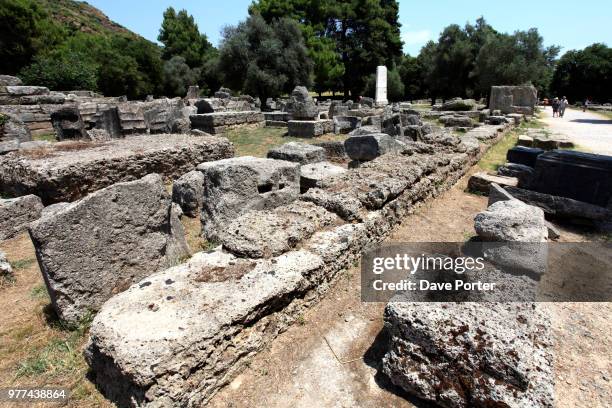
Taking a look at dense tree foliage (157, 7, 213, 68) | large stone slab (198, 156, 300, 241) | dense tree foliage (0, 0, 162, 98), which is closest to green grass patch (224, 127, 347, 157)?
large stone slab (198, 156, 300, 241)

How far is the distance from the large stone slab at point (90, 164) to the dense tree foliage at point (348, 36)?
30328 mm

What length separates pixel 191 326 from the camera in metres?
2.07

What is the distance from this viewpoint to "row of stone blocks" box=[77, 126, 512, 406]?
1.94 meters

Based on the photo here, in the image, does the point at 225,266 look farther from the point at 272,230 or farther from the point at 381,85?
the point at 381,85

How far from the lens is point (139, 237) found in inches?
129

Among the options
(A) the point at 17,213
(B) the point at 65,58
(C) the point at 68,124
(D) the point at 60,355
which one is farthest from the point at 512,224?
(B) the point at 65,58

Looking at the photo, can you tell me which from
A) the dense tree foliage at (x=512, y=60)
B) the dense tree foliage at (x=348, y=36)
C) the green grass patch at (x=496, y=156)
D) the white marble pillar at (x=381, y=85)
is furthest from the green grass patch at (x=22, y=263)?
the dense tree foliage at (x=348, y=36)

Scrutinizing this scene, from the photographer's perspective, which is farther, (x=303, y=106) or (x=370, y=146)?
(x=303, y=106)

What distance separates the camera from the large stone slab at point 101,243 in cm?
274

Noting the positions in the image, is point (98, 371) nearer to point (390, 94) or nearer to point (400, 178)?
point (400, 178)

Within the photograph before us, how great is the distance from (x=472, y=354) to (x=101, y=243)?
3016 millimetres

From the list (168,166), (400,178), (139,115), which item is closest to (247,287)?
(400,178)

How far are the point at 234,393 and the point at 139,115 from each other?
11.0 metres

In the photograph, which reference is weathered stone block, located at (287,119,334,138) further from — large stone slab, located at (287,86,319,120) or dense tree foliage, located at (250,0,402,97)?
dense tree foliage, located at (250,0,402,97)
